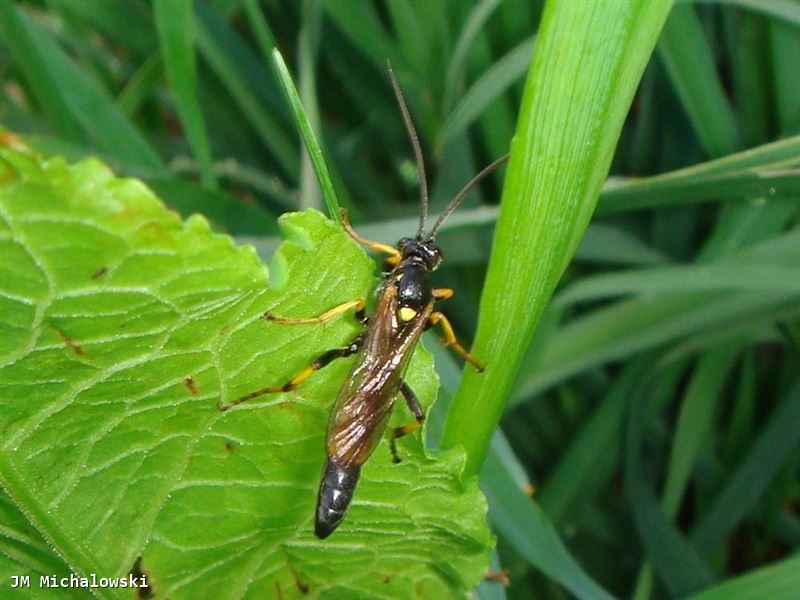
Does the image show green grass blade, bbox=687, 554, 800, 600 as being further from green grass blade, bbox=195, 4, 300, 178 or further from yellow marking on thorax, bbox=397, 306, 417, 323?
green grass blade, bbox=195, 4, 300, 178

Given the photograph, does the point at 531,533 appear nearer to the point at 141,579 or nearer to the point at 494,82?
the point at 141,579

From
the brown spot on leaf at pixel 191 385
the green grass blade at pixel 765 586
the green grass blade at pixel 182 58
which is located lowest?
the green grass blade at pixel 765 586

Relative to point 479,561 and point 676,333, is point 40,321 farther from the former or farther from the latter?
point 676,333

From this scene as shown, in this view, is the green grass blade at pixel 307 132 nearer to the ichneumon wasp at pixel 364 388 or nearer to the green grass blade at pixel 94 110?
the ichneumon wasp at pixel 364 388

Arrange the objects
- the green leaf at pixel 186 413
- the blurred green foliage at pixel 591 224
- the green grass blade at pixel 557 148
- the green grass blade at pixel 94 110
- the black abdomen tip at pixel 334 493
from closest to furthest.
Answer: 1. the green leaf at pixel 186 413
2. the green grass blade at pixel 557 148
3. the black abdomen tip at pixel 334 493
4. the blurred green foliage at pixel 591 224
5. the green grass blade at pixel 94 110

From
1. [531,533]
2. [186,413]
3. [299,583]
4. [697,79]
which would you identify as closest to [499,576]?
[531,533]

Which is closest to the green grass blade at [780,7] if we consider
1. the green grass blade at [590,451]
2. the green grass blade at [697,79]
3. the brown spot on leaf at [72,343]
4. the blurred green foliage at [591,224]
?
the blurred green foliage at [591,224]

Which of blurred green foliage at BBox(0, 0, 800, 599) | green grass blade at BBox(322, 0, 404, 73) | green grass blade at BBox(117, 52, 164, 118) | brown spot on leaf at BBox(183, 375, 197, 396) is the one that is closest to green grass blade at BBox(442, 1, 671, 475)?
brown spot on leaf at BBox(183, 375, 197, 396)

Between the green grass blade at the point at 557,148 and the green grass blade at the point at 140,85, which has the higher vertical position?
the green grass blade at the point at 140,85
